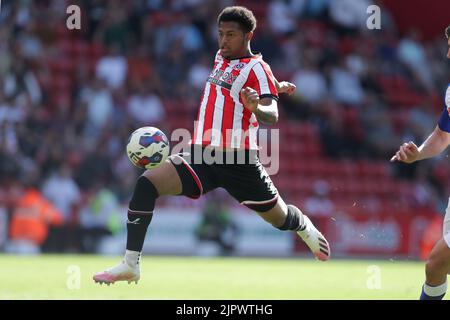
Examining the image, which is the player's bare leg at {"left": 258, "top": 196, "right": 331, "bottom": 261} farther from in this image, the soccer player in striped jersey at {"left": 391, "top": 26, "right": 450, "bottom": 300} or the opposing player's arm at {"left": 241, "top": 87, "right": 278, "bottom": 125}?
the soccer player in striped jersey at {"left": 391, "top": 26, "right": 450, "bottom": 300}

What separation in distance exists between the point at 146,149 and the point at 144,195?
43 centimetres

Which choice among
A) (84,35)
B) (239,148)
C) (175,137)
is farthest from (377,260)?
(239,148)

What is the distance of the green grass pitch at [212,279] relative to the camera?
9.26 m

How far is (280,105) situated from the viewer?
20.3m

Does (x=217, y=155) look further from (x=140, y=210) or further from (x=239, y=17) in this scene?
(x=239, y=17)

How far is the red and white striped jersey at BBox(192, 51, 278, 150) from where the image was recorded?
7.95 meters

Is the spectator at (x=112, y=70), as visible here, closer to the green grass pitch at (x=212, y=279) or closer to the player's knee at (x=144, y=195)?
the green grass pitch at (x=212, y=279)

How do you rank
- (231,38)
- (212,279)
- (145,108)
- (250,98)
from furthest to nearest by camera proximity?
(145,108) < (212,279) < (231,38) < (250,98)

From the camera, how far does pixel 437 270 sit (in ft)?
23.1

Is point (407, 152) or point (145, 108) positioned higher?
point (145, 108)

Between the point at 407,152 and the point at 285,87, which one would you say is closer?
the point at 407,152

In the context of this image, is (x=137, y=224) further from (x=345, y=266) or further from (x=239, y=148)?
(x=345, y=266)

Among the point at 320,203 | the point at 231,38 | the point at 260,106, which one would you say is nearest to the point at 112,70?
the point at 320,203
